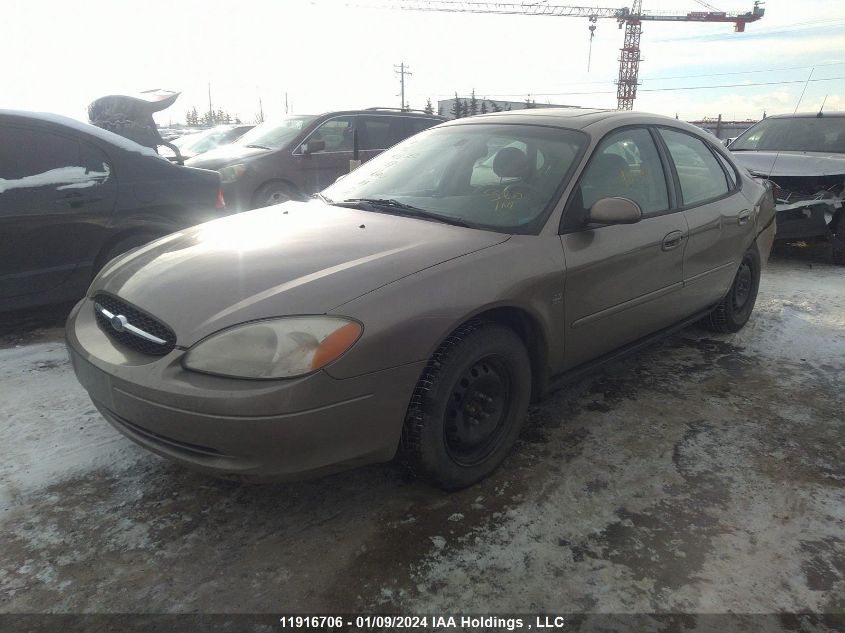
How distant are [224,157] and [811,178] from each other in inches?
278

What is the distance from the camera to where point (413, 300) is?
7.22ft

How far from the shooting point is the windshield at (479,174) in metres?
2.84

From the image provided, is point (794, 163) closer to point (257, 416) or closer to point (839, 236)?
point (839, 236)

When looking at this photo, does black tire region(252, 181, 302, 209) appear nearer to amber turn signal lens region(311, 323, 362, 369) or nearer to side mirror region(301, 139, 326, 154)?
side mirror region(301, 139, 326, 154)

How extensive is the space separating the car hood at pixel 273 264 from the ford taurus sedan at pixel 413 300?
0.03 feet

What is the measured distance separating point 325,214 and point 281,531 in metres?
1.51

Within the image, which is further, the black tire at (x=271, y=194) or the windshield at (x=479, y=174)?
the black tire at (x=271, y=194)

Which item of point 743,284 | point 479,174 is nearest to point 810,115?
point 743,284

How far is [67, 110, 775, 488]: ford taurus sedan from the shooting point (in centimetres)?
204

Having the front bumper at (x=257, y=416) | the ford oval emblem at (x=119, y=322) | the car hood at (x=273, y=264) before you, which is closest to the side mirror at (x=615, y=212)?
the car hood at (x=273, y=264)

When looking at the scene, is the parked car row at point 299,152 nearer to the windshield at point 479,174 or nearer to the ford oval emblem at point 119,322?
the windshield at point 479,174

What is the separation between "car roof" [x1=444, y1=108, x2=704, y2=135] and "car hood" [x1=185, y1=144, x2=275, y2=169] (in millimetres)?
5190

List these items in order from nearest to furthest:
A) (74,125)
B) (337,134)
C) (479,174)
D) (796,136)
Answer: (479,174)
(74,125)
(796,136)
(337,134)

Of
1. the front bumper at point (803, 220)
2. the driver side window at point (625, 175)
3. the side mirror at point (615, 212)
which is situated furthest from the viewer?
the front bumper at point (803, 220)
